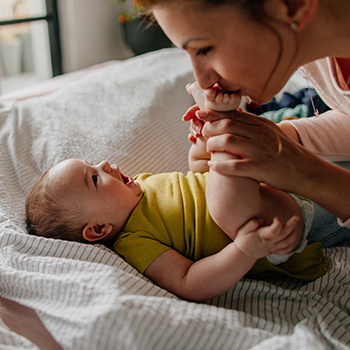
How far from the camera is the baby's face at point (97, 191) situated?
3.10 feet

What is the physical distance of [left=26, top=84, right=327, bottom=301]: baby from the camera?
77cm

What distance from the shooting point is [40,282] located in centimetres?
78

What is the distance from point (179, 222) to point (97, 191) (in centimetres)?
22

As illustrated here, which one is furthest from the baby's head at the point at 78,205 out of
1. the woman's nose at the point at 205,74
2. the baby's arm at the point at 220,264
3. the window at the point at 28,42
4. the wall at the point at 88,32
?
the wall at the point at 88,32

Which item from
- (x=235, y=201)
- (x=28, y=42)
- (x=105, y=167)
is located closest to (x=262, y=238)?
(x=235, y=201)

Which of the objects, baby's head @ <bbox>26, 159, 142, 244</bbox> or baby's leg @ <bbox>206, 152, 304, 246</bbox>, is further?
baby's head @ <bbox>26, 159, 142, 244</bbox>

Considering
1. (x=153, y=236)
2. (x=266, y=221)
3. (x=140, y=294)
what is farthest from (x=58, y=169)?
(x=266, y=221)

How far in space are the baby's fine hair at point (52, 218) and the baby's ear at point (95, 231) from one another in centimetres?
2

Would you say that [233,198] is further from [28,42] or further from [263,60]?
[28,42]

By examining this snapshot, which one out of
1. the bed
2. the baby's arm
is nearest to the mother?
the baby's arm

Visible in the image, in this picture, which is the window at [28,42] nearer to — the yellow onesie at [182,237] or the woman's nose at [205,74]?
the yellow onesie at [182,237]

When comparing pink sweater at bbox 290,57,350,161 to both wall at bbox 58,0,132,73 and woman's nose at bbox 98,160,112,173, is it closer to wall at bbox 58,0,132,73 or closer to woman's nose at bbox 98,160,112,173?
woman's nose at bbox 98,160,112,173

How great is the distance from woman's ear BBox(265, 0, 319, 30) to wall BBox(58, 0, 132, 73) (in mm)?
2823

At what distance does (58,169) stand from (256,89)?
0.55m
